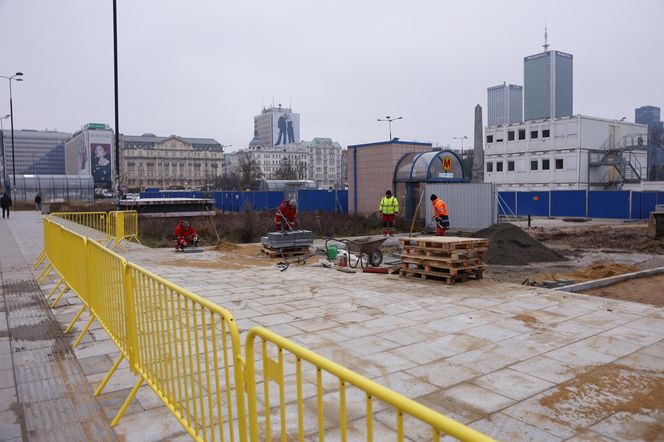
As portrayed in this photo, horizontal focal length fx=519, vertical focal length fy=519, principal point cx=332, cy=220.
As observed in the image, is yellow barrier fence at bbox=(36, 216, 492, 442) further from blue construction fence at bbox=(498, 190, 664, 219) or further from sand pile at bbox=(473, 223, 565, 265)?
blue construction fence at bbox=(498, 190, 664, 219)

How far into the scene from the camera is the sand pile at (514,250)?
49.1 feet

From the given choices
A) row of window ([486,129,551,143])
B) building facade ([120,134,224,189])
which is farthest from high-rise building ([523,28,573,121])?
building facade ([120,134,224,189])

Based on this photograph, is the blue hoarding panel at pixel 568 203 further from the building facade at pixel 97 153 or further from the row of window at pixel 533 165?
the building facade at pixel 97 153

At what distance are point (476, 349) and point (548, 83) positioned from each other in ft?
431

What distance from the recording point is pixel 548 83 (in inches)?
4857

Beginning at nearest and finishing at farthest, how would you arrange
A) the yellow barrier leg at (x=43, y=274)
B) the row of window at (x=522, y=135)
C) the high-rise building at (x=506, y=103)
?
the yellow barrier leg at (x=43, y=274) < the row of window at (x=522, y=135) < the high-rise building at (x=506, y=103)

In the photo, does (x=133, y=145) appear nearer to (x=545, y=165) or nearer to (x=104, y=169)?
(x=104, y=169)

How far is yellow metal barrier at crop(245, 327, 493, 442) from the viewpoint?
6.34 feet

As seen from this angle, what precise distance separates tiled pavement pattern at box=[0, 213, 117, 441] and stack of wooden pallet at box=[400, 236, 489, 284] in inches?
282

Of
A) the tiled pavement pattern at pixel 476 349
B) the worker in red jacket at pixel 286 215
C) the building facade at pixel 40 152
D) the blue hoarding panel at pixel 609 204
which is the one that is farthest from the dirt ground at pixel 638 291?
the building facade at pixel 40 152

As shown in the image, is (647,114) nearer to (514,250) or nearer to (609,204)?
(609,204)

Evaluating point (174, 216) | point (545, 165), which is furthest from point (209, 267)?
point (545, 165)

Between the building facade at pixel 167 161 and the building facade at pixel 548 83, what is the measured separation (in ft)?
275

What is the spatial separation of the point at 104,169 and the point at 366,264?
12755cm
